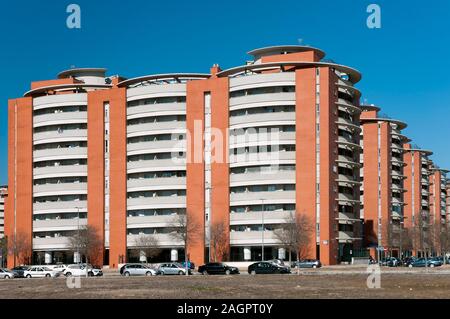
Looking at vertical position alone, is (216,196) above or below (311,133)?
below

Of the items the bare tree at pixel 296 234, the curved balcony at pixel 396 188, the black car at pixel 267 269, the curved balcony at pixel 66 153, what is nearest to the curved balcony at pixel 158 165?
the curved balcony at pixel 66 153

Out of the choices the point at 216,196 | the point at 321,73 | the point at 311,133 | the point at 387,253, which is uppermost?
the point at 321,73

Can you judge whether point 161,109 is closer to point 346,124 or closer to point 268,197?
point 268,197

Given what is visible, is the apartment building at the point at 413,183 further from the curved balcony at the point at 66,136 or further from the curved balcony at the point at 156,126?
the curved balcony at the point at 66,136

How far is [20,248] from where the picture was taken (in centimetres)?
13388

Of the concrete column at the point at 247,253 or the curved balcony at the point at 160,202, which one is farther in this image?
the curved balcony at the point at 160,202

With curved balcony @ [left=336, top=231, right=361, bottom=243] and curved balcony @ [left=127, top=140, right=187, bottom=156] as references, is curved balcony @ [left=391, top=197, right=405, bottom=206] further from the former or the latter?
curved balcony @ [left=127, top=140, right=187, bottom=156]

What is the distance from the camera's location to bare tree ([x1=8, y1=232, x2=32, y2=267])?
133625 millimetres

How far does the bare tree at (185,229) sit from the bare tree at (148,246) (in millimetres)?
4117

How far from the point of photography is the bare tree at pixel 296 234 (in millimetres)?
109750

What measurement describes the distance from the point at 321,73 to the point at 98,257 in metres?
50.0

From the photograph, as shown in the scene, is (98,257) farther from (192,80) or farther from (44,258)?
(192,80)

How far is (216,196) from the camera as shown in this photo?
12419cm
